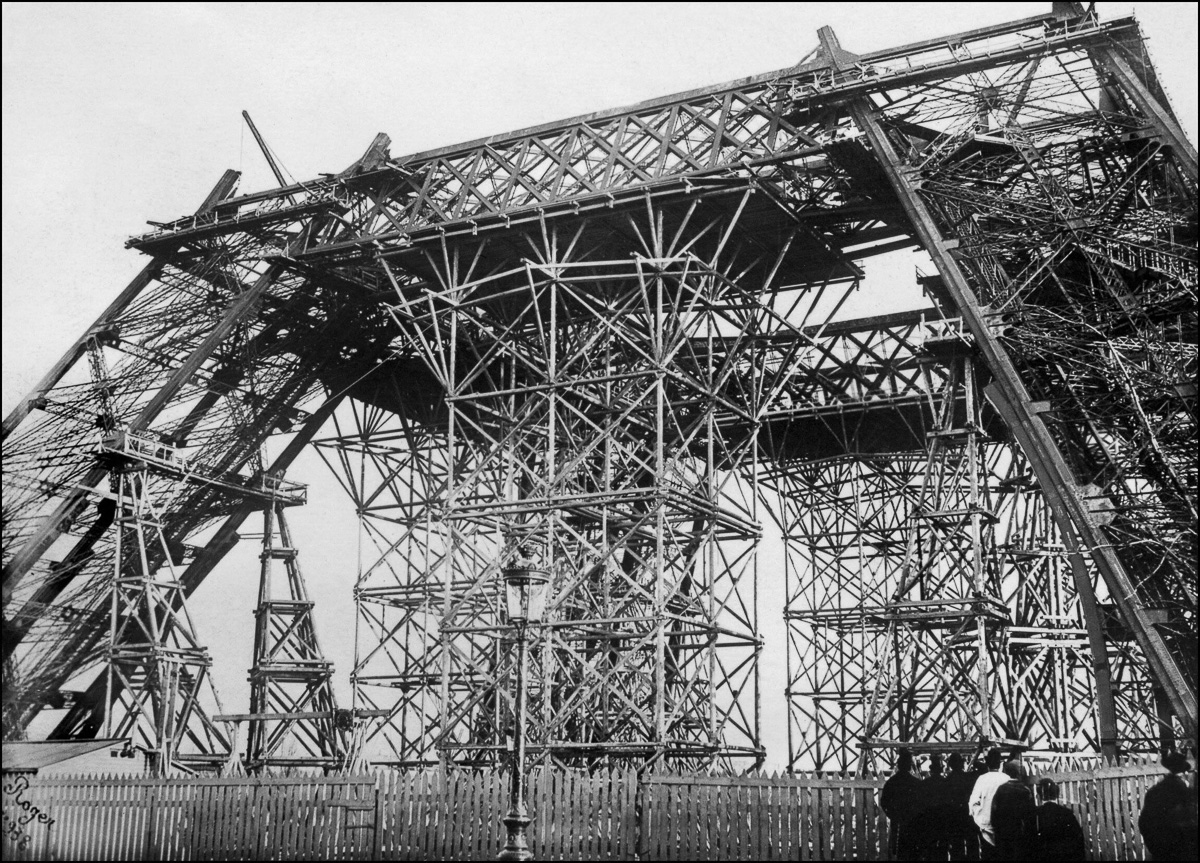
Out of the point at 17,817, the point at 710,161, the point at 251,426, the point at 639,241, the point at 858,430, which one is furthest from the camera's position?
the point at 858,430

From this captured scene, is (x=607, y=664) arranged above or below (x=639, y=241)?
below

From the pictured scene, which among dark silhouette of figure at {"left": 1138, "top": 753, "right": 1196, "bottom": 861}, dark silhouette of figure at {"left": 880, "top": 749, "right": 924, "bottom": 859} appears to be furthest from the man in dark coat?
dark silhouette of figure at {"left": 1138, "top": 753, "right": 1196, "bottom": 861}

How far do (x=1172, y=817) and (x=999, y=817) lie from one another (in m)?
2.06

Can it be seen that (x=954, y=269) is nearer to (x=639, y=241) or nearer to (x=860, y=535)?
(x=639, y=241)

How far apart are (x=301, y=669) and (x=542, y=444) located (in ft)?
27.5

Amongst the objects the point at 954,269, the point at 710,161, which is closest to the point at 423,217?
the point at 710,161

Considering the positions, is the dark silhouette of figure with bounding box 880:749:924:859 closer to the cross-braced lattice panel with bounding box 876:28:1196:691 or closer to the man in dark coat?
the man in dark coat

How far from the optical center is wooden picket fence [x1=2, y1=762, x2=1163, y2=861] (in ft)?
63.5

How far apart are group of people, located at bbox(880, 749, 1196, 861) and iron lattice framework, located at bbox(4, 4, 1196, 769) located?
4708 millimetres

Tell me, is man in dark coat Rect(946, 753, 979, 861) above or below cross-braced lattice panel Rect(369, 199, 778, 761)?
below

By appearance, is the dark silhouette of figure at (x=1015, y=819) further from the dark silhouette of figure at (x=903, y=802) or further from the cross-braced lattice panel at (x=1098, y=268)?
the cross-braced lattice panel at (x=1098, y=268)

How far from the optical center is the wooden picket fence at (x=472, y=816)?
19.4 metres

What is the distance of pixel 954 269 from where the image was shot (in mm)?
24234
